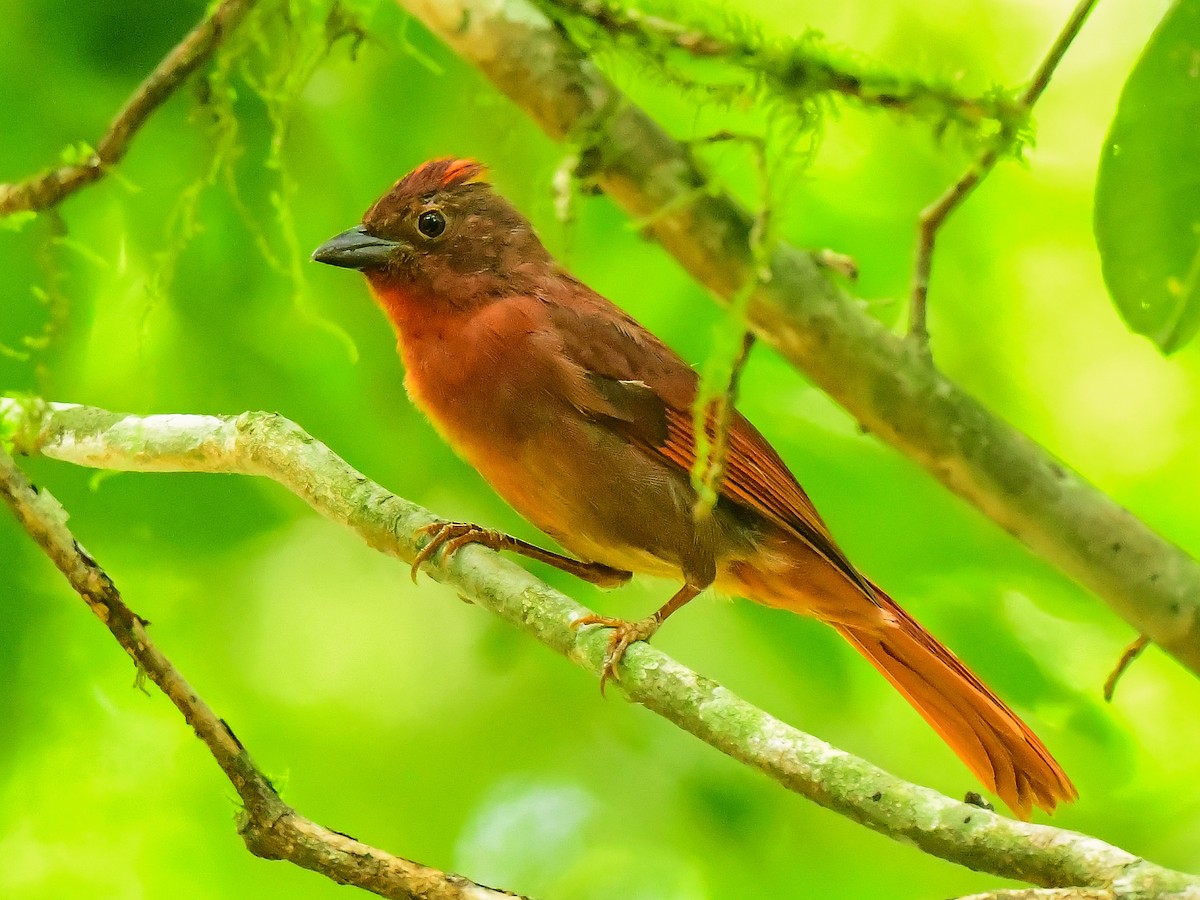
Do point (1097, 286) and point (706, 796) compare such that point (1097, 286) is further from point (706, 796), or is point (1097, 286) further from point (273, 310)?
point (273, 310)

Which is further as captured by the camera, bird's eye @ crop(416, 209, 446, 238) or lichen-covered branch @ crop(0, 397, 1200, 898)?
bird's eye @ crop(416, 209, 446, 238)

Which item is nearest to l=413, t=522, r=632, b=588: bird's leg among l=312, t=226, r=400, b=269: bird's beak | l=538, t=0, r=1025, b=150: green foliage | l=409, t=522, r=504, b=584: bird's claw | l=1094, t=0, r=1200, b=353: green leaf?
l=409, t=522, r=504, b=584: bird's claw

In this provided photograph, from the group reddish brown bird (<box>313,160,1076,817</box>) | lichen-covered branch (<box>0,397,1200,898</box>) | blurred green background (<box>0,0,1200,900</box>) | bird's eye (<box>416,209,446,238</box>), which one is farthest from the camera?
blurred green background (<box>0,0,1200,900</box>)

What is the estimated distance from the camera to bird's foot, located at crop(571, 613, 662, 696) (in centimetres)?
177

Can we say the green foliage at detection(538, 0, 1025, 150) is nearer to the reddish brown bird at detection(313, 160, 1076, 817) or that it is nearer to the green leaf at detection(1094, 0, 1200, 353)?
the green leaf at detection(1094, 0, 1200, 353)

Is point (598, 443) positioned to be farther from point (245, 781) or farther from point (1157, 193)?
point (1157, 193)

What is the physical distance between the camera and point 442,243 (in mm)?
2650

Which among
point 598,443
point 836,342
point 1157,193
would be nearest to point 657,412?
point 598,443

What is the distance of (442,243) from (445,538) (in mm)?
728

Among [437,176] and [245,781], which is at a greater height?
[437,176]

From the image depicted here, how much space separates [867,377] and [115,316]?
2165 mm

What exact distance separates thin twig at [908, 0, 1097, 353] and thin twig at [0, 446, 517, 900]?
39.5 inches

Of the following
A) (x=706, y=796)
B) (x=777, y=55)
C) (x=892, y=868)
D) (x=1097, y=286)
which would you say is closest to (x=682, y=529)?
(x=777, y=55)

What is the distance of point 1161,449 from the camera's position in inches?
135
